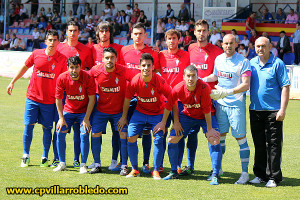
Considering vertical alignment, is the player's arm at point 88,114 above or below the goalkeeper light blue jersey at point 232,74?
below

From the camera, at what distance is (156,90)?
7.46 meters

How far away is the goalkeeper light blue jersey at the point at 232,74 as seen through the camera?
285 inches

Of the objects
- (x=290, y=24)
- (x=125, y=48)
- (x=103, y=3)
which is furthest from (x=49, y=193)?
(x=103, y=3)

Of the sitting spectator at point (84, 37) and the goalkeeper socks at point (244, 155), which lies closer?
the goalkeeper socks at point (244, 155)

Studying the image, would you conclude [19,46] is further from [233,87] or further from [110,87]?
[233,87]

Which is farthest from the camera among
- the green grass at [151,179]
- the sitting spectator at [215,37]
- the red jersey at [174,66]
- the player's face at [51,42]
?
the sitting spectator at [215,37]

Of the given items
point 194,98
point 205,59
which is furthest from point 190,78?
point 205,59

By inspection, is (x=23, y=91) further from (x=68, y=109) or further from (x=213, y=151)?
(x=213, y=151)

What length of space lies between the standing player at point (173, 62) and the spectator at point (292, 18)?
60.3 ft

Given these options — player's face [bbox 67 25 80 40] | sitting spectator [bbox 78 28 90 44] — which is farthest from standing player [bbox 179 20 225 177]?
sitting spectator [bbox 78 28 90 44]

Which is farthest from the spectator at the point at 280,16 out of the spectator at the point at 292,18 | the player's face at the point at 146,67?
the player's face at the point at 146,67

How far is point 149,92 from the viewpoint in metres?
7.46

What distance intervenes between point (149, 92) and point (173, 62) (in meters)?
0.69

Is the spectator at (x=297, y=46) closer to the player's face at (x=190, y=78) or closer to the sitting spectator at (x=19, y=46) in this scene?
the sitting spectator at (x=19, y=46)
